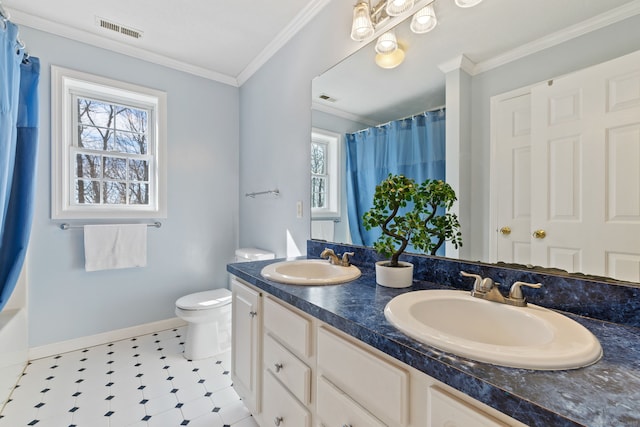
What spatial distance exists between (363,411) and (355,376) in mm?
83

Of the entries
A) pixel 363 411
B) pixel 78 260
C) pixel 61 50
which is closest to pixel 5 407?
pixel 78 260

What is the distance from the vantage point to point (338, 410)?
0.83m

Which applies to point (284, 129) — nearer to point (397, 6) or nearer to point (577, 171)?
point (397, 6)

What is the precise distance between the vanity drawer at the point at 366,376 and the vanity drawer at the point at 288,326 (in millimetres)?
74

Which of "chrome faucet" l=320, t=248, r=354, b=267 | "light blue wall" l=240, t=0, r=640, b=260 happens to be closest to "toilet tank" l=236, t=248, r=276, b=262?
"light blue wall" l=240, t=0, r=640, b=260

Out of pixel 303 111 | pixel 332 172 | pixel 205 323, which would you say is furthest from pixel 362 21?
pixel 205 323

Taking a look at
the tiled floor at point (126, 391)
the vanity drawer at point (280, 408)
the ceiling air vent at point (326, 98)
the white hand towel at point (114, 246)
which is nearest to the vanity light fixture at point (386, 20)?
the ceiling air vent at point (326, 98)

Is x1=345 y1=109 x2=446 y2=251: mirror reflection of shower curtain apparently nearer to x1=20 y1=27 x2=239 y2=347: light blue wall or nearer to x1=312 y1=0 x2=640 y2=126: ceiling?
x1=312 y1=0 x2=640 y2=126: ceiling

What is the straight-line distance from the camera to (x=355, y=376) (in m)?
0.77

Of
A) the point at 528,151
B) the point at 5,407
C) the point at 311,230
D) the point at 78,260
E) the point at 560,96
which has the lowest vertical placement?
the point at 5,407

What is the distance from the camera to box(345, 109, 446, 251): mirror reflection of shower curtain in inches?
48.0

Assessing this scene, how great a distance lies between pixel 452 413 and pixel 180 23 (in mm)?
2620

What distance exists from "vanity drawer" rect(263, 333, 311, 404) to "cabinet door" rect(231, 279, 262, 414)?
0.30 feet

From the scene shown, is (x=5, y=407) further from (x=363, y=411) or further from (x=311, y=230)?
(x=363, y=411)
